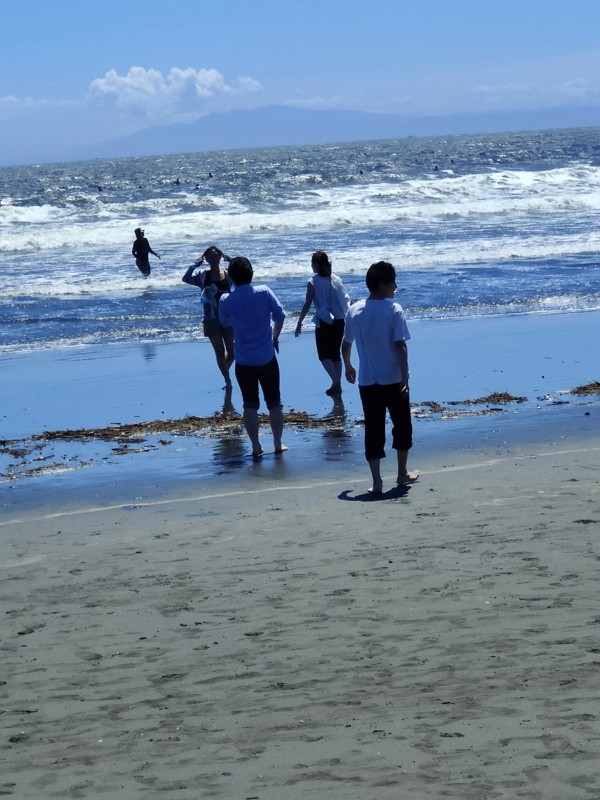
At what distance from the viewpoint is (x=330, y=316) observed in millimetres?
10766

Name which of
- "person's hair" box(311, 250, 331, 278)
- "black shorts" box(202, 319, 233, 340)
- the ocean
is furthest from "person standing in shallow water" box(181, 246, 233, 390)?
the ocean

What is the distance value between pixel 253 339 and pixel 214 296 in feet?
9.51

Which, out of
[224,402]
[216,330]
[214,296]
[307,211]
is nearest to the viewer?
[224,402]

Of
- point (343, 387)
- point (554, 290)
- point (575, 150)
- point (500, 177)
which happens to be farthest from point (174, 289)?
point (575, 150)

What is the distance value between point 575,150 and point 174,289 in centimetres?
6670

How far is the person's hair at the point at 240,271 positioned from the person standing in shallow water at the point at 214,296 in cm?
258

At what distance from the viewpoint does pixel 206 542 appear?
614cm

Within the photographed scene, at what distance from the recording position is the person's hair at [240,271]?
826 centimetres

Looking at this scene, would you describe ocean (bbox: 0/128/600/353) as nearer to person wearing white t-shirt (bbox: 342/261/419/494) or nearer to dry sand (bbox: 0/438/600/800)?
person wearing white t-shirt (bbox: 342/261/419/494)

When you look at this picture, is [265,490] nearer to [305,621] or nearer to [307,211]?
[305,621]

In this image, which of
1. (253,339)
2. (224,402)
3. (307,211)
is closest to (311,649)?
(253,339)

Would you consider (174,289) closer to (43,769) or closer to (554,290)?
(554,290)

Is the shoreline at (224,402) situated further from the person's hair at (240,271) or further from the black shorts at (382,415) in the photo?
the person's hair at (240,271)

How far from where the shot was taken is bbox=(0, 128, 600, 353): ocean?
18.0 metres
